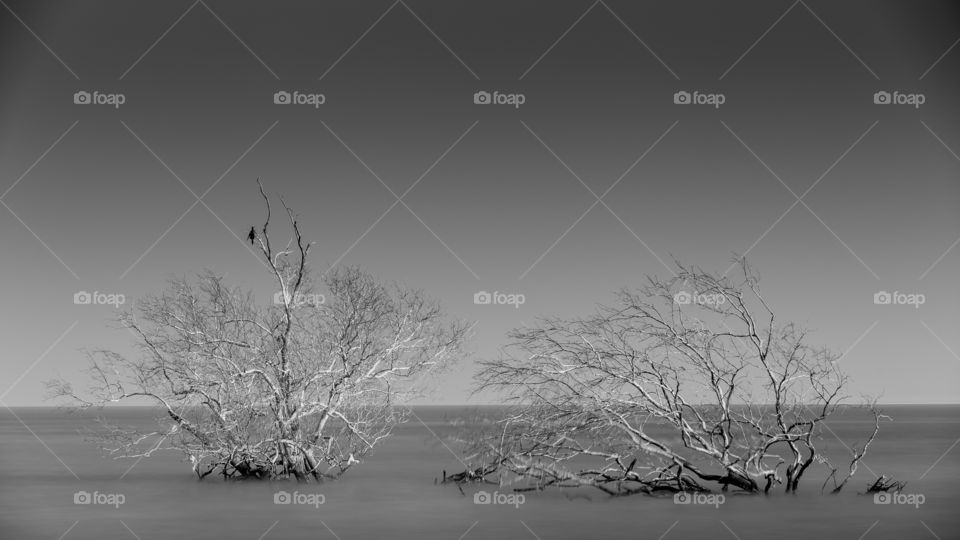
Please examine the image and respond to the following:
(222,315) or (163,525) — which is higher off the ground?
(222,315)

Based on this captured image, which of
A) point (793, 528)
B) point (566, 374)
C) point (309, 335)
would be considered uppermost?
point (309, 335)

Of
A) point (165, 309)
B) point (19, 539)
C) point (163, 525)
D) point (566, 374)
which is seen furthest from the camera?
point (165, 309)

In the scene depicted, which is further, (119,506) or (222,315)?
(222,315)

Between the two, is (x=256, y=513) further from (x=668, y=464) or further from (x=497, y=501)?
(x=668, y=464)

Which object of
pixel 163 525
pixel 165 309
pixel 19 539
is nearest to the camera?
pixel 19 539

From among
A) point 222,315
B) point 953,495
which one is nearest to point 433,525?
point 222,315

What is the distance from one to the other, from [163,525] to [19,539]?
8.58ft

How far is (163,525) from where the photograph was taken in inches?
786

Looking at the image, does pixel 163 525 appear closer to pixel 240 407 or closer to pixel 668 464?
pixel 240 407

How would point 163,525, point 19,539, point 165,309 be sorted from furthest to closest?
point 165,309, point 163,525, point 19,539

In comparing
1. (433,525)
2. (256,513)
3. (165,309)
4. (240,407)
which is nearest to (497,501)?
(433,525)

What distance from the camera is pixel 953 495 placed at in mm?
25656

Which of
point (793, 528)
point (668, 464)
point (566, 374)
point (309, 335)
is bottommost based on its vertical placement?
point (793, 528)

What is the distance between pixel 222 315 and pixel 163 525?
6626 millimetres
